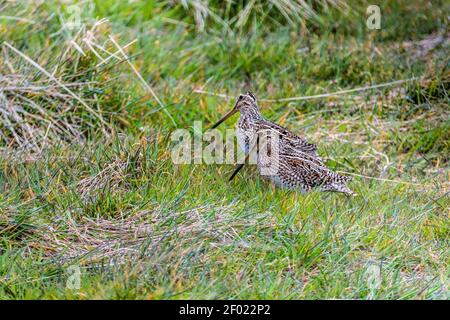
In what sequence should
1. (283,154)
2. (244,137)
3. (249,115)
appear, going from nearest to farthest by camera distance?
(283,154) < (244,137) < (249,115)

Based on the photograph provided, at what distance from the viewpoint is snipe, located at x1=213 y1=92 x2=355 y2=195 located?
5895mm

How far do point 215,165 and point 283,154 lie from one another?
487 millimetres

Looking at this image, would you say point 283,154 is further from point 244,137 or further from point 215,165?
point 215,165

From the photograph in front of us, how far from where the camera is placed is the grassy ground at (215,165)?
15.4ft

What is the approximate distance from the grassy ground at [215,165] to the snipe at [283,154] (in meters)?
0.10

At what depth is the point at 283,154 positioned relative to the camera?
6070 mm

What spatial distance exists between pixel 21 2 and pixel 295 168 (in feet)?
10.3

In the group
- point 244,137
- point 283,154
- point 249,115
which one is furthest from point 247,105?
point 283,154

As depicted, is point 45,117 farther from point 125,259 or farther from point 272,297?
point 272,297

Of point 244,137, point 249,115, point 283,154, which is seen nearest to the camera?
point 283,154

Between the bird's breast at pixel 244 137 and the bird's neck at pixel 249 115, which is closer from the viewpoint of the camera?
the bird's breast at pixel 244 137

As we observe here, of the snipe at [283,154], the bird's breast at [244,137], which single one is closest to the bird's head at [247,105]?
the snipe at [283,154]

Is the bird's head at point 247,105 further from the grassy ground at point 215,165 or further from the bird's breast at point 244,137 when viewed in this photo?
the grassy ground at point 215,165

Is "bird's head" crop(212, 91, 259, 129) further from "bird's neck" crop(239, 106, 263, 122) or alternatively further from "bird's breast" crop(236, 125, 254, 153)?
"bird's breast" crop(236, 125, 254, 153)
